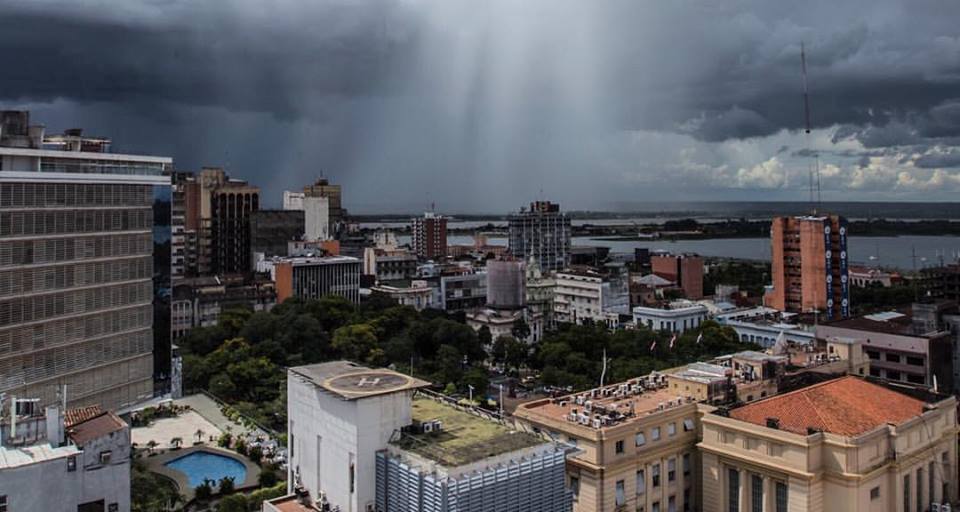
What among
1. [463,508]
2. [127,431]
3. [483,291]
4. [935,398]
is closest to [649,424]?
[463,508]

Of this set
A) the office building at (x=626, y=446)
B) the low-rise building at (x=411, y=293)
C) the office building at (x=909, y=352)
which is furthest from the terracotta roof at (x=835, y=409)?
the low-rise building at (x=411, y=293)

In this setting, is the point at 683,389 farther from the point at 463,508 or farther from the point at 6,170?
the point at 6,170

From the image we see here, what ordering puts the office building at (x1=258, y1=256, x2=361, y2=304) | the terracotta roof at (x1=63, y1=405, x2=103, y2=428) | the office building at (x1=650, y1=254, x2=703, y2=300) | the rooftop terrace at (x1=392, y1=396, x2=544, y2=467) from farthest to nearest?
the office building at (x1=650, y1=254, x2=703, y2=300) < the office building at (x1=258, y1=256, x2=361, y2=304) < the terracotta roof at (x1=63, y1=405, x2=103, y2=428) < the rooftop terrace at (x1=392, y1=396, x2=544, y2=467)

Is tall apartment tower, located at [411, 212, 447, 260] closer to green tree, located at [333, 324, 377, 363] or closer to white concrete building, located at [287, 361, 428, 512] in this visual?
green tree, located at [333, 324, 377, 363]

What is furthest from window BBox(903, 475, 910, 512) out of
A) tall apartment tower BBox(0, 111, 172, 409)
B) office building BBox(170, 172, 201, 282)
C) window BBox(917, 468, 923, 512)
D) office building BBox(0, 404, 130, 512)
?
office building BBox(170, 172, 201, 282)

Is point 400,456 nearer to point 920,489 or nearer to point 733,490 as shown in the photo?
point 733,490

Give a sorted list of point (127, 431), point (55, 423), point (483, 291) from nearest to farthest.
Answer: point (55, 423), point (127, 431), point (483, 291)

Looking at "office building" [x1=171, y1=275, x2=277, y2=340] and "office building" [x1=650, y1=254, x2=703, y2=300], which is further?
"office building" [x1=650, y1=254, x2=703, y2=300]

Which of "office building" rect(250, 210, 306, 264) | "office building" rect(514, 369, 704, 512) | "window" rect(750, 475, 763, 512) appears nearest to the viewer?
"office building" rect(514, 369, 704, 512)
